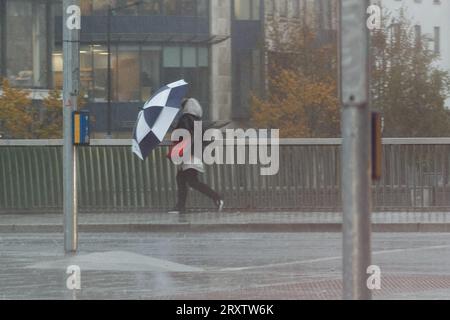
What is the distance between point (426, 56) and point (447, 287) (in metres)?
44.3

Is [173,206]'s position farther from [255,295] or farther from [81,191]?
[255,295]

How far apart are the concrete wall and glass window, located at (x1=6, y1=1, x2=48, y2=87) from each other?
10336 mm

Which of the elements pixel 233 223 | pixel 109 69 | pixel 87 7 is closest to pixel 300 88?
pixel 109 69

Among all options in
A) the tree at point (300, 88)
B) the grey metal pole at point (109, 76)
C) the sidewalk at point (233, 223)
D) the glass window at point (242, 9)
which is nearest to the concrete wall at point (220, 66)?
the glass window at point (242, 9)

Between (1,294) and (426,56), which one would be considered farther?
(426,56)

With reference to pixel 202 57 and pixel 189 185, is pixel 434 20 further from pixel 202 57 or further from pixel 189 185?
pixel 189 185

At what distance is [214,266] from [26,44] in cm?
5013

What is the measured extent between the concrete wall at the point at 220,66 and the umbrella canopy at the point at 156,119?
4639 centimetres

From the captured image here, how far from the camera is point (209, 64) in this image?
67000mm

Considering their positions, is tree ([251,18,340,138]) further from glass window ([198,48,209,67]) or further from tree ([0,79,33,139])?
tree ([0,79,33,139])

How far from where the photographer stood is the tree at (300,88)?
53656mm

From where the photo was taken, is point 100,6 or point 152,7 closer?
point 100,6

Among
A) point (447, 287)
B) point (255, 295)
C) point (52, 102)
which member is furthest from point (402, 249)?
point (52, 102)

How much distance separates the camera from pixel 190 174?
2016cm
